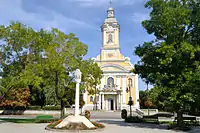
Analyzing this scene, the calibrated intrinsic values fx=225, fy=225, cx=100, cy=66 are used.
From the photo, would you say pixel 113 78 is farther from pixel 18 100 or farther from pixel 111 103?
pixel 18 100

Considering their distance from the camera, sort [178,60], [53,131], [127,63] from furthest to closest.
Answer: [127,63]
[178,60]
[53,131]

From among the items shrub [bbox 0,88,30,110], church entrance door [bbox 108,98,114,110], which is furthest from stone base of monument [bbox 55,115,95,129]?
church entrance door [bbox 108,98,114,110]

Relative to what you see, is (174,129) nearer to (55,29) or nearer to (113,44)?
(55,29)

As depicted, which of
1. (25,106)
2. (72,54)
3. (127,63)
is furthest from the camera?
(127,63)

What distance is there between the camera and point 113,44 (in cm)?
6016

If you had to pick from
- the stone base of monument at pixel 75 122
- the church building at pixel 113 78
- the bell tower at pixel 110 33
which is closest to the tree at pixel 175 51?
the stone base of monument at pixel 75 122

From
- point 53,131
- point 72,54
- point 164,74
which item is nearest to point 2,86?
point 72,54

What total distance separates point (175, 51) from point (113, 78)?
1564 inches

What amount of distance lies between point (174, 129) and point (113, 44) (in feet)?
147

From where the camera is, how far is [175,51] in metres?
16.3

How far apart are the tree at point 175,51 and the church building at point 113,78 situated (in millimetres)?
32822

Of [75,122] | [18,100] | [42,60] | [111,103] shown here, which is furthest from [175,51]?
[111,103]

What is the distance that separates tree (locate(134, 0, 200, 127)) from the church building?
32.8 meters

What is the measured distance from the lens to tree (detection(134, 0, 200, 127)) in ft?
51.3
